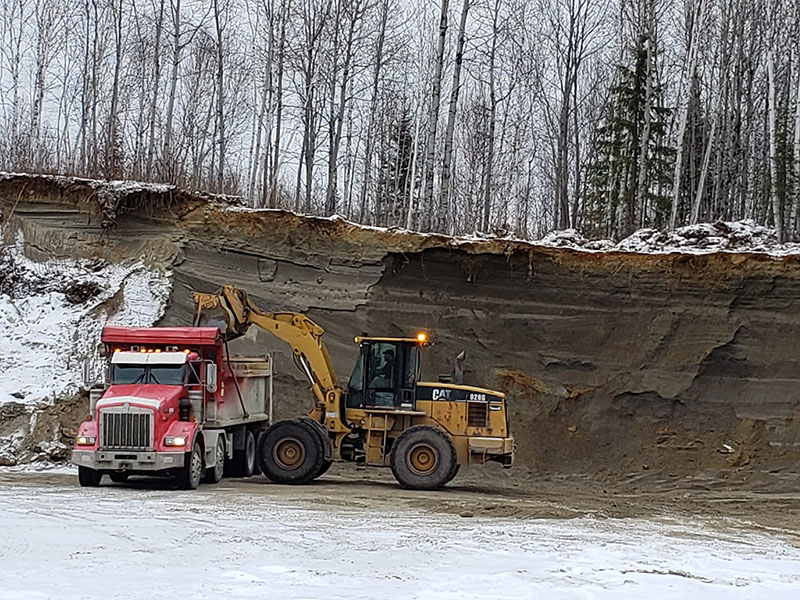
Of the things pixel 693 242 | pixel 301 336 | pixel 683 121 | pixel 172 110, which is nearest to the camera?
pixel 301 336

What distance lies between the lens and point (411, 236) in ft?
78.2

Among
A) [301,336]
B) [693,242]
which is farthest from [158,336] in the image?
[693,242]

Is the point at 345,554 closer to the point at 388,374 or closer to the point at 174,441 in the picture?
the point at 174,441

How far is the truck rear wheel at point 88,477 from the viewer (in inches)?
645

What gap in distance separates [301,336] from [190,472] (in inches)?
132

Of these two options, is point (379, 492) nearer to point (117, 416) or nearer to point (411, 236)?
point (117, 416)

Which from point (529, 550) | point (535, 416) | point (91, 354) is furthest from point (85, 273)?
point (529, 550)

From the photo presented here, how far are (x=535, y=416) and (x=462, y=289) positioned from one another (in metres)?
3.46

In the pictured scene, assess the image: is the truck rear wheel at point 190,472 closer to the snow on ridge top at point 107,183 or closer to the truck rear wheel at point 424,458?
the truck rear wheel at point 424,458

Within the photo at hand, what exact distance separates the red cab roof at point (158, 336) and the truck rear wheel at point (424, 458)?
12.2ft

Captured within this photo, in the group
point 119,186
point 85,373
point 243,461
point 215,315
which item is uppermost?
point 119,186

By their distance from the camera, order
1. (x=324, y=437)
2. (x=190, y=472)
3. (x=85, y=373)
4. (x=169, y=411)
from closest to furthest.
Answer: (x=190, y=472) < (x=169, y=411) < (x=324, y=437) < (x=85, y=373)

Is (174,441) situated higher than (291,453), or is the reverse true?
(174,441)

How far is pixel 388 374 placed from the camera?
58.7 ft
